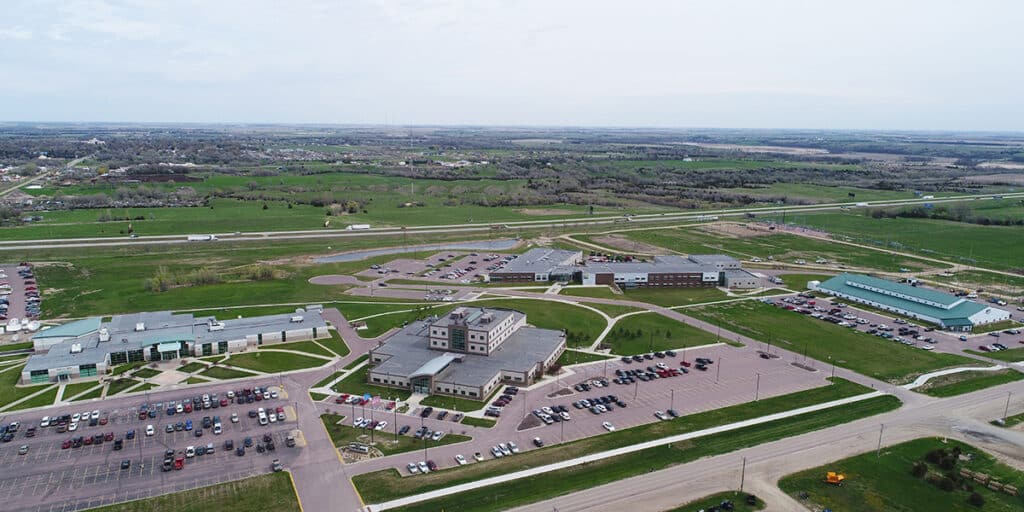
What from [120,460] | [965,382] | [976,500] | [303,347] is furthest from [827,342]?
[120,460]

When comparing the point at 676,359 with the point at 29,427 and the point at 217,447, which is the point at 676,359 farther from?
the point at 29,427

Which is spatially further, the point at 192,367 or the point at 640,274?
the point at 640,274

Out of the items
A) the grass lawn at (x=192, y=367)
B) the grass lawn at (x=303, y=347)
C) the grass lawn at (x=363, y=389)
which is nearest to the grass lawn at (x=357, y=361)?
the grass lawn at (x=363, y=389)

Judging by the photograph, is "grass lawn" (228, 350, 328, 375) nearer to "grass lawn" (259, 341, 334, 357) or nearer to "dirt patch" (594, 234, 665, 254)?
"grass lawn" (259, 341, 334, 357)

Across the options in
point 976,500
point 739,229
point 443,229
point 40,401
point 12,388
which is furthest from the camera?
point 739,229

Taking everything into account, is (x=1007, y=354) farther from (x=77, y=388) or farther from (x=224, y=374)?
(x=77, y=388)

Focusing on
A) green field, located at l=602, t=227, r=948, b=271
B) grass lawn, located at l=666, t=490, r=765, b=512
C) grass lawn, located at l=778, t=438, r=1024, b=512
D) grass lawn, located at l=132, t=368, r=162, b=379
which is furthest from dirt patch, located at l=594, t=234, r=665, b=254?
grass lawn, located at l=132, t=368, r=162, b=379
